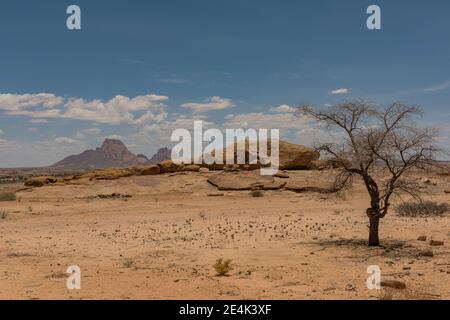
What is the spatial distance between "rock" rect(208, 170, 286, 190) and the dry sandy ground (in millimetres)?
5623

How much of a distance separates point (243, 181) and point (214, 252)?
19866 millimetres

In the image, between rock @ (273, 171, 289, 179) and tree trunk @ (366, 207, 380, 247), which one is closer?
tree trunk @ (366, 207, 380, 247)

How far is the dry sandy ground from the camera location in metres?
8.94

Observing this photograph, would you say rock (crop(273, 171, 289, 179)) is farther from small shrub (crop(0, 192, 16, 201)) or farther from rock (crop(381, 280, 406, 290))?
rock (crop(381, 280, 406, 290))

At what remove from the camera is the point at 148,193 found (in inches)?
1257

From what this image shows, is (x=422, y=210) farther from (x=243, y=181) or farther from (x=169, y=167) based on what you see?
(x=169, y=167)

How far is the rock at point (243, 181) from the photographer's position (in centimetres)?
3181

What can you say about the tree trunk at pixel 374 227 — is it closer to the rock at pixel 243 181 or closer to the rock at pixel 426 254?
the rock at pixel 426 254

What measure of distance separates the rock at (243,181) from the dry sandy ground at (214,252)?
5.62 meters

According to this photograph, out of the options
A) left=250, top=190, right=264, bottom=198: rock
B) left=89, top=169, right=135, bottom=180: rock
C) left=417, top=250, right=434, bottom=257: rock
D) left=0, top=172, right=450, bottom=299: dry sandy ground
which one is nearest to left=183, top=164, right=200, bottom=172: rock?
left=89, top=169, right=135, bottom=180: rock

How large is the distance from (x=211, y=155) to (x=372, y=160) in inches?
1037

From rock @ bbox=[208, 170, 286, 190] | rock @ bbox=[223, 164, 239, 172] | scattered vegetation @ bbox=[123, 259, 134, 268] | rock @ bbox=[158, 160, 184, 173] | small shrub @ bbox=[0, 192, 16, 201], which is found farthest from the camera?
rock @ bbox=[158, 160, 184, 173]
